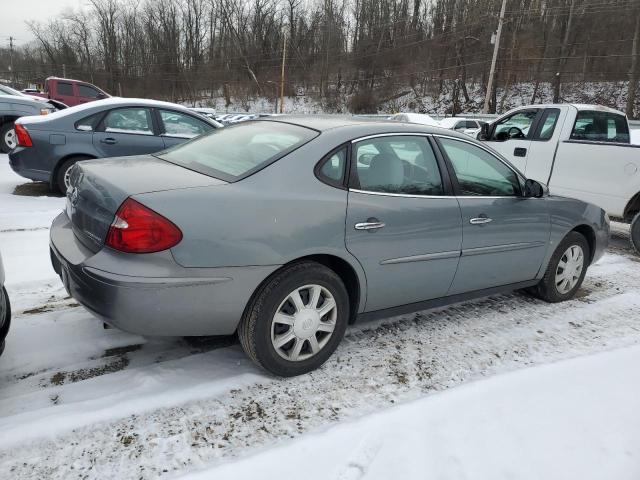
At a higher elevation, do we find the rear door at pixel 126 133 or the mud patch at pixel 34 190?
the rear door at pixel 126 133

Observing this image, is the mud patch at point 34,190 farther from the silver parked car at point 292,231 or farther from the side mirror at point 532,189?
the side mirror at point 532,189

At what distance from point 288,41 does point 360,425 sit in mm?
65779

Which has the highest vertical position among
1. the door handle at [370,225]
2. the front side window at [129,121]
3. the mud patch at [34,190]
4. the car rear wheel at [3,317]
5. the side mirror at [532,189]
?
the front side window at [129,121]

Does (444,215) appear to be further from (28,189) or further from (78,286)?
(28,189)

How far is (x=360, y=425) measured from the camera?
2434mm

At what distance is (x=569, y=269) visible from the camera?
4320 millimetres

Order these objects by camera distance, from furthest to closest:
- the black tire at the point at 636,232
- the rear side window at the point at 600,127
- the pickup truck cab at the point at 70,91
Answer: the pickup truck cab at the point at 70,91 → the rear side window at the point at 600,127 → the black tire at the point at 636,232

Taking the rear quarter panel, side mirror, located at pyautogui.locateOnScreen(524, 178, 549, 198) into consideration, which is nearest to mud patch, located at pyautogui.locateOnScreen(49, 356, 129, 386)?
side mirror, located at pyautogui.locateOnScreen(524, 178, 549, 198)

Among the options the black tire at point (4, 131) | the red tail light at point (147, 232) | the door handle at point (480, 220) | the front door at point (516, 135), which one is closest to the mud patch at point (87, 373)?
the red tail light at point (147, 232)

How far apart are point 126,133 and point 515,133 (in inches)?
237

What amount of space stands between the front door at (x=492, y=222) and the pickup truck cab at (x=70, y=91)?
59.7 ft

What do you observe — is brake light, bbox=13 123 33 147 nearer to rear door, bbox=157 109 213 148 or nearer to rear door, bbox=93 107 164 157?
rear door, bbox=93 107 164 157

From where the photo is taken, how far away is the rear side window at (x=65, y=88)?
739 inches

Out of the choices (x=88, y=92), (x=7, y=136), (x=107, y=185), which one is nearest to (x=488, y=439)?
(x=107, y=185)
